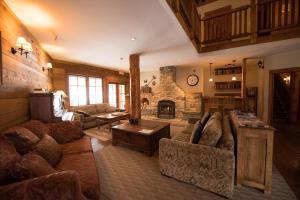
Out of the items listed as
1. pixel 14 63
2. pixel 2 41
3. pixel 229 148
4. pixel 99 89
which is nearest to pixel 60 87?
pixel 99 89

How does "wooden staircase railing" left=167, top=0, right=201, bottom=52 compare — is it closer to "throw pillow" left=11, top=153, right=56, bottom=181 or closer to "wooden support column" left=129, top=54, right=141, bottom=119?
"wooden support column" left=129, top=54, right=141, bottom=119

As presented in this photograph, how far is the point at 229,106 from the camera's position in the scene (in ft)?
20.4

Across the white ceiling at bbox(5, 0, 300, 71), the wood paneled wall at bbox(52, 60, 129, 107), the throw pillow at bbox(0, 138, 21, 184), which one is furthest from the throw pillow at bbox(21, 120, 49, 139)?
the wood paneled wall at bbox(52, 60, 129, 107)

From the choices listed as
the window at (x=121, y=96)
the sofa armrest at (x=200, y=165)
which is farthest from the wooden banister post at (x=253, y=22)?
the window at (x=121, y=96)

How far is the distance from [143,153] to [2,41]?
2963 mm

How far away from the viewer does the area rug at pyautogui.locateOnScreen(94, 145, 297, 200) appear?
179 cm

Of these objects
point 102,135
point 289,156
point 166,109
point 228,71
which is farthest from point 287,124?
point 102,135

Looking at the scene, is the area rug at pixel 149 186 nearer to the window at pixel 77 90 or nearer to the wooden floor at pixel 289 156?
the wooden floor at pixel 289 156

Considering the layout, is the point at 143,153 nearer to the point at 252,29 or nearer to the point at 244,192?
the point at 244,192

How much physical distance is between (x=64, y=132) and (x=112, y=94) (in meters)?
5.67

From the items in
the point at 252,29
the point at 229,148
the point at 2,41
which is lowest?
the point at 229,148

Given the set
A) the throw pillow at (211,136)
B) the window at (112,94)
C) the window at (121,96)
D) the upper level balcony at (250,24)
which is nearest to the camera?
the throw pillow at (211,136)

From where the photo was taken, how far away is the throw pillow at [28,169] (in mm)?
1114

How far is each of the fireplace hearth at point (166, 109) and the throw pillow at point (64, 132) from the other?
16.8 feet
